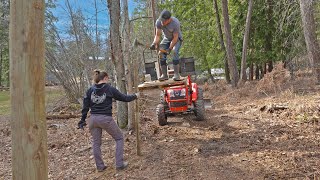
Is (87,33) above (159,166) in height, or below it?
above

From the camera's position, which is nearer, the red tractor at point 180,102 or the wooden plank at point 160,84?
the wooden plank at point 160,84

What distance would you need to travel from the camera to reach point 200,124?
9031 millimetres

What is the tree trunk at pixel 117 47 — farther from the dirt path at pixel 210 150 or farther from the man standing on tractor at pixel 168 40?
the dirt path at pixel 210 150

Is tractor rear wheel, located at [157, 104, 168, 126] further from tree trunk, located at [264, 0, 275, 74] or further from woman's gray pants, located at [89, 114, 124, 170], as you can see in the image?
tree trunk, located at [264, 0, 275, 74]

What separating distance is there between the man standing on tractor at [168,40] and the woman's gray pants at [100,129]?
7.92 feet

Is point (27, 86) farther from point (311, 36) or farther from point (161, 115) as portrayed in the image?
point (311, 36)

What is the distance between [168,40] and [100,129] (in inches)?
126

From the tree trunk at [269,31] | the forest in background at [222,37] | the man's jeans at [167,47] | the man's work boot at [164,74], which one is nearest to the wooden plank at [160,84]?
the man's work boot at [164,74]

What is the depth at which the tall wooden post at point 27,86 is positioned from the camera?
2.74 meters

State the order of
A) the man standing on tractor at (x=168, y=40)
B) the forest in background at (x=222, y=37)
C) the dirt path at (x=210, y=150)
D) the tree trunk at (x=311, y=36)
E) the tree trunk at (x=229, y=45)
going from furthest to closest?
1. the tree trunk at (x=229, y=45)
2. the forest in background at (x=222, y=37)
3. the tree trunk at (x=311, y=36)
4. the man standing on tractor at (x=168, y=40)
5. the dirt path at (x=210, y=150)

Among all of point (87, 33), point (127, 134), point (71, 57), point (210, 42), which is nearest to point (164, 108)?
point (127, 134)

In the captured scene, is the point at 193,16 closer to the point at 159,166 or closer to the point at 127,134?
the point at 127,134

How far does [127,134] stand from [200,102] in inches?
102

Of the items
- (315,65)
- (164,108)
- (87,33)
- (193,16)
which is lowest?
(164,108)
